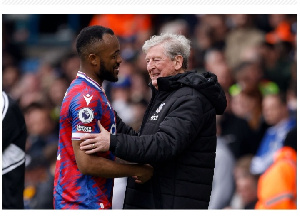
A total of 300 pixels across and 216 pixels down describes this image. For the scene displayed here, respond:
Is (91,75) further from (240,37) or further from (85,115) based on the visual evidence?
(240,37)

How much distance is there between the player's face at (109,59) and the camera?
4555 millimetres

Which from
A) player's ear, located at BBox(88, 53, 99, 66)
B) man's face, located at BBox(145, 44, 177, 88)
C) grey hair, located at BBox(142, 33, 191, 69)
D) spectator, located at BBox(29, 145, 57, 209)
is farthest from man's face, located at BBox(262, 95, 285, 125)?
player's ear, located at BBox(88, 53, 99, 66)

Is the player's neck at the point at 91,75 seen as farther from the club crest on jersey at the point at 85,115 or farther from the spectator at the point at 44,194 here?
the spectator at the point at 44,194

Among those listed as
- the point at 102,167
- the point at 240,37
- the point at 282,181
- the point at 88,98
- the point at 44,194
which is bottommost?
the point at 44,194

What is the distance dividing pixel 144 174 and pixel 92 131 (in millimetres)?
456

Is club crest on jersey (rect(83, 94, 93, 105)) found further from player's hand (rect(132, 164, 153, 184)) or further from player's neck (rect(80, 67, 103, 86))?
player's hand (rect(132, 164, 153, 184))

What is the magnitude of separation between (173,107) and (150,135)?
10.1 inches

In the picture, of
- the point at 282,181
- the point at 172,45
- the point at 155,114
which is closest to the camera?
the point at 155,114

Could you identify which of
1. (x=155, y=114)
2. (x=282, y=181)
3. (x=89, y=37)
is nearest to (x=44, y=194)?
(x=282, y=181)

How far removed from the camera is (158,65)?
4.71 meters

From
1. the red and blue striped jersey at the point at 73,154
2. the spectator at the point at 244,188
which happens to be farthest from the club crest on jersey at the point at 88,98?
the spectator at the point at 244,188

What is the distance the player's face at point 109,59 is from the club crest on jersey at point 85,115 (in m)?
0.33

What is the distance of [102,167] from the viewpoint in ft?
14.5

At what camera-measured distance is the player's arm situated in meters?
4.38
